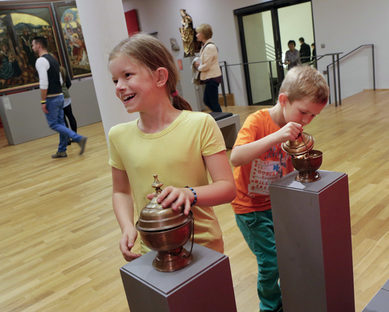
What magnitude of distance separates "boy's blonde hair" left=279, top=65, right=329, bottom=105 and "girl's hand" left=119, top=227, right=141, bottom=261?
0.77m

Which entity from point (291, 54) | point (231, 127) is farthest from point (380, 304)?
point (291, 54)

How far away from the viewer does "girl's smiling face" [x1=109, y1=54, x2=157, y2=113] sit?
44.5 inches

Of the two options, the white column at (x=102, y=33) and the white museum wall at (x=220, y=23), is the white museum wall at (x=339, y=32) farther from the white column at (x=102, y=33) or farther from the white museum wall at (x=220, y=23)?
the white column at (x=102, y=33)

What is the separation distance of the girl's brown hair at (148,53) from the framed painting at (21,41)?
1057 cm

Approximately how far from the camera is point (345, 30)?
8797 mm

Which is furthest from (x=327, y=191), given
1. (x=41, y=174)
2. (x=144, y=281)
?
(x=41, y=174)

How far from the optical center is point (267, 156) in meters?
1.66

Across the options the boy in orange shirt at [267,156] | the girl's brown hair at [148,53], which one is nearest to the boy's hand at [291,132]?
the boy in orange shirt at [267,156]

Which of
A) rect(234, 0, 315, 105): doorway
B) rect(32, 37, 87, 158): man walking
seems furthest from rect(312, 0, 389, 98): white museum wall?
rect(32, 37, 87, 158): man walking

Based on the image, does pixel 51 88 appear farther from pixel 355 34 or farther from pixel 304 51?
pixel 355 34

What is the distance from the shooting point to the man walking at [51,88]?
19.5 feet

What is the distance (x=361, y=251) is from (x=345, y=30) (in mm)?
7493

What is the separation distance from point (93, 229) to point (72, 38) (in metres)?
8.90

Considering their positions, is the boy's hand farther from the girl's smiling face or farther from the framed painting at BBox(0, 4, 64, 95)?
the framed painting at BBox(0, 4, 64, 95)
